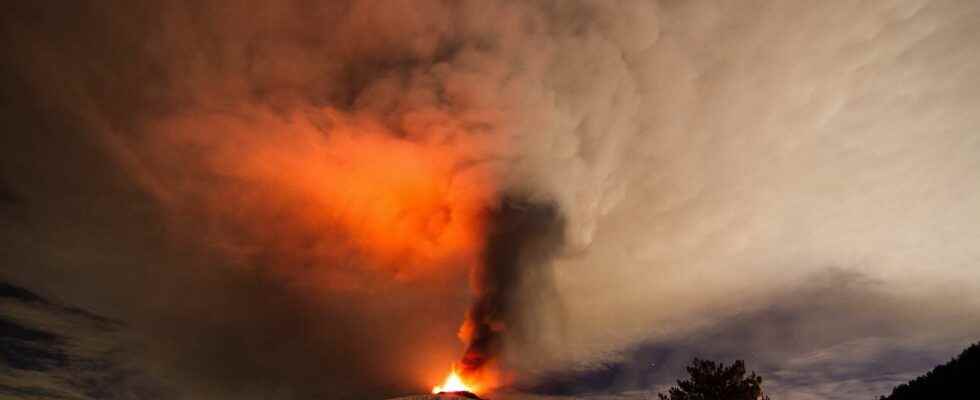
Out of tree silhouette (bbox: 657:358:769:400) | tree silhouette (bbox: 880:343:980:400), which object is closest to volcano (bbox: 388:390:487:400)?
tree silhouette (bbox: 657:358:769:400)

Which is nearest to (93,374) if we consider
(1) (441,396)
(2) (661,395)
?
(1) (441,396)

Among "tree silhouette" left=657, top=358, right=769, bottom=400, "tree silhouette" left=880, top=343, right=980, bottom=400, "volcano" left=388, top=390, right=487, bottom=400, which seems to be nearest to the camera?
"tree silhouette" left=880, top=343, right=980, bottom=400

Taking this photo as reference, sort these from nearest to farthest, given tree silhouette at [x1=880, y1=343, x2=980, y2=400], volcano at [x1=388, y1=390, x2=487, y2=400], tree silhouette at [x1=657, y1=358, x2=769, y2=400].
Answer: tree silhouette at [x1=880, y1=343, x2=980, y2=400], tree silhouette at [x1=657, y1=358, x2=769, y2=400], volcano at [x1=388, y1=390, x2=487, y2=400]

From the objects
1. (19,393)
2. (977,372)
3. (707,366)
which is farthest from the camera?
(19,393)

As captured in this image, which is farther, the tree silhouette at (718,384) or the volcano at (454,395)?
the volcano at (454,395)

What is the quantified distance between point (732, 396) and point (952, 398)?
24.8 meters

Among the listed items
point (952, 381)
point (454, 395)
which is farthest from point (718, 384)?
point (454, 395)

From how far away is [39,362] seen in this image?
120 meters

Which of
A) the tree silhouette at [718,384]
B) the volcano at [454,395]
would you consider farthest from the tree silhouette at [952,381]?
the volcano at [454,395]

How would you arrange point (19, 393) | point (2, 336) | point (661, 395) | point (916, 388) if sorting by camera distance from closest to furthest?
1. point (916, 388)
2. point (661, 395)
3. point (2, 336)
4. point (19, 393)

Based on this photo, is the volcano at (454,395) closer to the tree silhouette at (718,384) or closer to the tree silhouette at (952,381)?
the tree silhouette at (718,384)

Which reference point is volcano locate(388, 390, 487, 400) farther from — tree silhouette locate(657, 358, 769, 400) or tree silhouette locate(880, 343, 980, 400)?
tree silhouette locate(880, 343, 980, 400)

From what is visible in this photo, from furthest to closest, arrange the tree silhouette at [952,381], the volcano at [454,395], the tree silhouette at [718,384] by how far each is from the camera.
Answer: the volcano at [454,395] < the tree silhouette at [718,384] < the tree silhouette at [952,381]

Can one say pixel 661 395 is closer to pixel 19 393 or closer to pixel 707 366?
pixel 707 366
